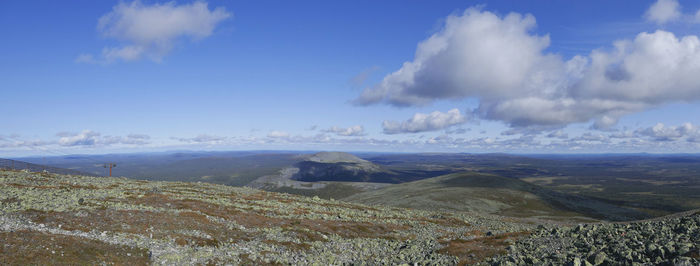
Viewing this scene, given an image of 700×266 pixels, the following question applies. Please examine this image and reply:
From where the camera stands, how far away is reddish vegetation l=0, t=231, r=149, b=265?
24578mm

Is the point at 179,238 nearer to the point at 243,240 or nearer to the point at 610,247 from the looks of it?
the point at 243,240

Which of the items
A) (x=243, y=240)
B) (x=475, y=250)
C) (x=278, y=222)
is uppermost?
(x=243, y=240)

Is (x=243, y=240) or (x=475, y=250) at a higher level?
(x=243, y=240)

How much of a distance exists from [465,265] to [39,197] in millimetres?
55807

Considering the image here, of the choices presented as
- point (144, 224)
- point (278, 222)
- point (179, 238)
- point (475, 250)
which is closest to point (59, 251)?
point (179, 238)

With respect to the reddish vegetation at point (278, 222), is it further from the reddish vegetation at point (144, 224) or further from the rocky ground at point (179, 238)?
the reddish vegetation at point (144, 224)

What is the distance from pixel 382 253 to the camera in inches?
1554

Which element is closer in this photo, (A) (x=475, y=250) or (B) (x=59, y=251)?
(B) (x=59, y=251)

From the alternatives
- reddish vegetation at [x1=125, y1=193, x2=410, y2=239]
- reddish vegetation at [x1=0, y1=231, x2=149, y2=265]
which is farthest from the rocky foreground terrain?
reddish vegetation at [x1=125, y1=193, x2=410, y2=239]

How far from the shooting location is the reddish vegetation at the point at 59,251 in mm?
24578

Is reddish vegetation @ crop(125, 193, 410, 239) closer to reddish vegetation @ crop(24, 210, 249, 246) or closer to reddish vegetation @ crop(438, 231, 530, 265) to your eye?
reddish vegetation @ crop(24, 210, 249, 246)

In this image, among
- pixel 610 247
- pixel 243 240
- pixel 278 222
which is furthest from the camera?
pixel 278 222

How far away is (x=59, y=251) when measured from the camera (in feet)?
87.0

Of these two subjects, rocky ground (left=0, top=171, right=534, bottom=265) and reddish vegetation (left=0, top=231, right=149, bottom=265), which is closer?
reddish vegetation (left=0, top=231, right=149, bottom=265)
